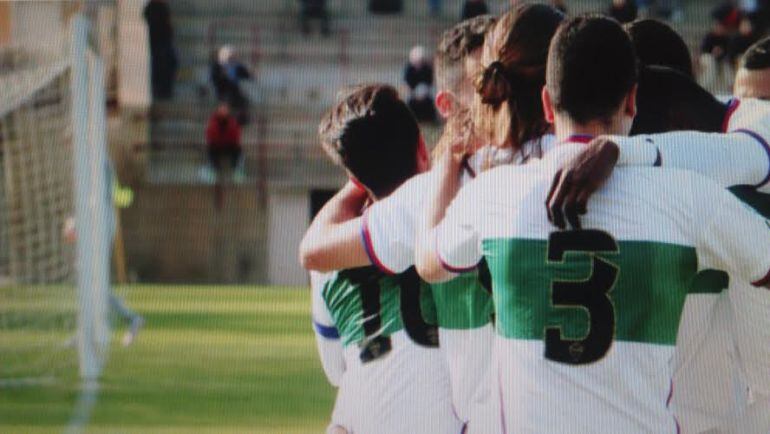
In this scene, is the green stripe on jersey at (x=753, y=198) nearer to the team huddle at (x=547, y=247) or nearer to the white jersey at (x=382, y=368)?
the team huddle at (x=547, y=247)

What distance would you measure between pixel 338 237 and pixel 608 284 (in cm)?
75

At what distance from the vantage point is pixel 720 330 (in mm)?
3818

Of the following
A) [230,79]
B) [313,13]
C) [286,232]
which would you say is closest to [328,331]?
[286,232]

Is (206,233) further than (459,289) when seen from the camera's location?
Yes

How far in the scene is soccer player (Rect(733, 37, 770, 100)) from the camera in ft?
15.1

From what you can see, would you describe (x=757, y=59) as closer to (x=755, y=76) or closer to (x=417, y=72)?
(x=755, y=76)

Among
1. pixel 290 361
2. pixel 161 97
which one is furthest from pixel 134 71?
pixel 290 361

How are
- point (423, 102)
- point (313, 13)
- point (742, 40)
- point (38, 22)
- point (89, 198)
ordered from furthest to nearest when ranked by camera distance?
point (313, 13), point (742, 40), point (423, 102), point (38, 22), point (89, 198)

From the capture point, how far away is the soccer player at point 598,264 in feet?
10.9

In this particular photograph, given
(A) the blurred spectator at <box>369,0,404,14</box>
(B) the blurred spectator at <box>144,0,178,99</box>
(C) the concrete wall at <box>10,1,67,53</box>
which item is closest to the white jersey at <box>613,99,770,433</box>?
(C) the concrete wall at <box>10,1,67,53</box>

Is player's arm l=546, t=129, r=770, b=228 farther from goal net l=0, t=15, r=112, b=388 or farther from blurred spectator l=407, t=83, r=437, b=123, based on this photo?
blurred spectator l=407, t=83, r=437, b=123

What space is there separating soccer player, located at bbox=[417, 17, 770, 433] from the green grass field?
19.4 ft

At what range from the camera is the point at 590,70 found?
3.37 meters

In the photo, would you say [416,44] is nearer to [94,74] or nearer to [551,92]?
[94,74]
